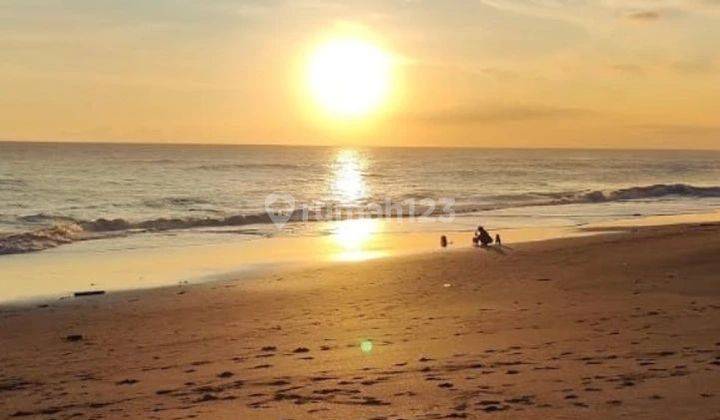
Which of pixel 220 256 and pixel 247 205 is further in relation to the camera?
pixel 247 205

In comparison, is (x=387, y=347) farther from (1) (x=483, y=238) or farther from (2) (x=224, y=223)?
(2) (x=224, y=223)

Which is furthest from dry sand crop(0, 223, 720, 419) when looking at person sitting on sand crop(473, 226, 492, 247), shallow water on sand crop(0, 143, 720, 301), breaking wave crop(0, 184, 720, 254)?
breaking wave crop(0, 184, 720, 254)

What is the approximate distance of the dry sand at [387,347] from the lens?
661cm

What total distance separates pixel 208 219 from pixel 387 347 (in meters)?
25.6

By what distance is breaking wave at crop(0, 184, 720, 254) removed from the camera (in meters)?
25.7

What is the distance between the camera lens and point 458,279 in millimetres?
15828

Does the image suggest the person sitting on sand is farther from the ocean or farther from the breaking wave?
the breaking wave

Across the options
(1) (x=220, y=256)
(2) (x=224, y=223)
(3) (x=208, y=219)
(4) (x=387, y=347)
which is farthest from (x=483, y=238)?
(3) (x=208, y=219)

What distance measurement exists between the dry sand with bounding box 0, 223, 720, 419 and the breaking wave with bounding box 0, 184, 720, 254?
12196 mm

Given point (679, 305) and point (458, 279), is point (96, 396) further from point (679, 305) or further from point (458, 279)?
point (458, 279)

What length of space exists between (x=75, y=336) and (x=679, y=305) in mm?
8188

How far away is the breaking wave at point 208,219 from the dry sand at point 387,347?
1220cm

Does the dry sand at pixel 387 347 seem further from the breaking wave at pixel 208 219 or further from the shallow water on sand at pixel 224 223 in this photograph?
the breaking wave at pixel 208 219

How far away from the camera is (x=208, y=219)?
33.8 metres
